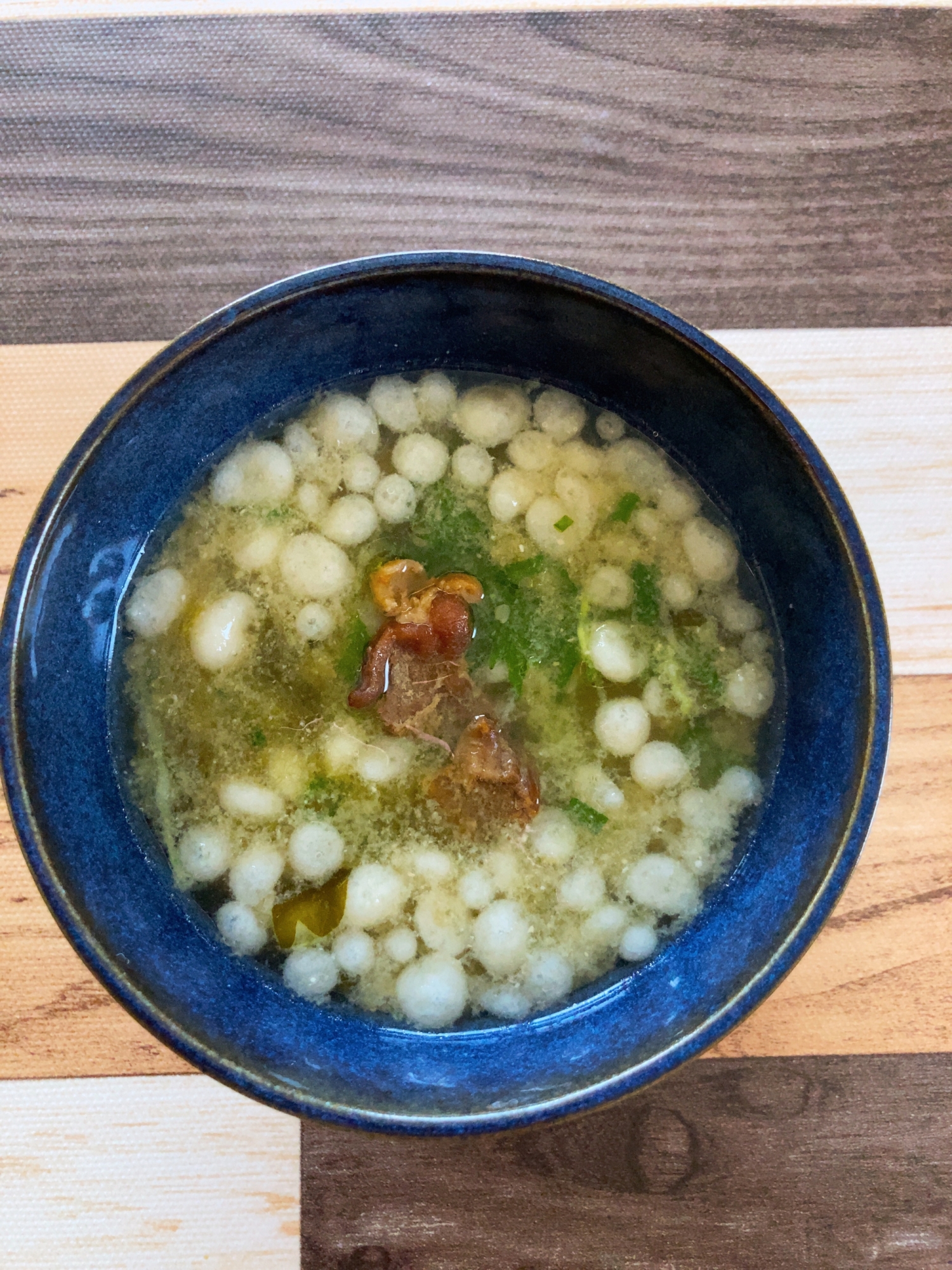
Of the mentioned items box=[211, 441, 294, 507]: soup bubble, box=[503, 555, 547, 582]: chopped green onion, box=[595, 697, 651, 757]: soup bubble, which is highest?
box=[211, 441, 294, 507]: soup bubble

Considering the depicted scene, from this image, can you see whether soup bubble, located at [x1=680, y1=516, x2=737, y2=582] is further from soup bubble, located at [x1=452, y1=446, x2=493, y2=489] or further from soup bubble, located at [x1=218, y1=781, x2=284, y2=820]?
soup bubble, located at [x1=218, y1=781, x2=284, y2=820]

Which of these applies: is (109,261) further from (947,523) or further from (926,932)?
(926,932)

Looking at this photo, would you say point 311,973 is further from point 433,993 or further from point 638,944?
point 638,944

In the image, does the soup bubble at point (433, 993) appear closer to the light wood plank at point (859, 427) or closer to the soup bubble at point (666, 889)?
the soup bubble at point (666, 889)

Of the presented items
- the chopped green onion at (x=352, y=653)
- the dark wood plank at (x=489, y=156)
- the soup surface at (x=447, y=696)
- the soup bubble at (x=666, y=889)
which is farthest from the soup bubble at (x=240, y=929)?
the dark wood plank at (x=489, y=156)

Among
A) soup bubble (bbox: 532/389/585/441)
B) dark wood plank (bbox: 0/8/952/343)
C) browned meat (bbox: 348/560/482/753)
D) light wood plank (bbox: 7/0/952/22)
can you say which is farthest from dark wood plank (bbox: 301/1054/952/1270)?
light wood plank (bbox: 7/0/952/22)

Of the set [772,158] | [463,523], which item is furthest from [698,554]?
[772,158]
